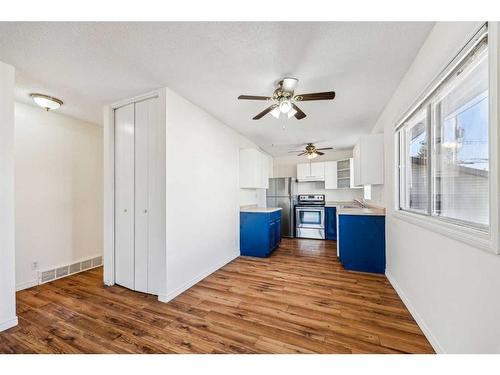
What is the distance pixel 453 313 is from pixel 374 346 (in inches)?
23.4

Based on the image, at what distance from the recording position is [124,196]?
272 cm

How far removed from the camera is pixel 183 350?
5.18ft

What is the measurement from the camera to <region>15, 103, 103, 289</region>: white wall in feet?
8.90

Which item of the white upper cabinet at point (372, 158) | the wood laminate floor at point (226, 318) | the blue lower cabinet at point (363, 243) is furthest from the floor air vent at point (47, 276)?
the white upper cabinet at point (372, 158)

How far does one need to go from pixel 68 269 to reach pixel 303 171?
5299 millimetres

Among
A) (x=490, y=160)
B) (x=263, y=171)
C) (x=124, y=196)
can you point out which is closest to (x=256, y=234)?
(x=263, y=171)

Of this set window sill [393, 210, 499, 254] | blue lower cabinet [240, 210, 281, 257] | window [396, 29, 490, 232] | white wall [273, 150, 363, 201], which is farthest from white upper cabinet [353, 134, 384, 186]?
white wall [273, 150, 363, 201]

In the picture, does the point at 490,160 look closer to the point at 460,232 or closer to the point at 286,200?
the point at 460,232

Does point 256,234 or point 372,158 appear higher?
point 372,158

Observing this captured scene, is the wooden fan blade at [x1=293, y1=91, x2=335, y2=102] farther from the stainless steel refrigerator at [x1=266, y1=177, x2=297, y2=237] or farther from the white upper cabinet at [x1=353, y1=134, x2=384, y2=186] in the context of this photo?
the stainless steel refrigerator at [x1=266, y1=177, x2=297, y2=237]

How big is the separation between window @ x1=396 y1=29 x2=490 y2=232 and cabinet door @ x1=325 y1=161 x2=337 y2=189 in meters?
3.49

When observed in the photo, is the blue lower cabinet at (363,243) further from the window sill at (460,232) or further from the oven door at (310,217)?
the oven door at (310,217)

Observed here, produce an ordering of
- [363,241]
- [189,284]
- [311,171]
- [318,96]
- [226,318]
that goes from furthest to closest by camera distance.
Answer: [311,171] → [363,241] → [189,284] → [318,96] → [226,318]
